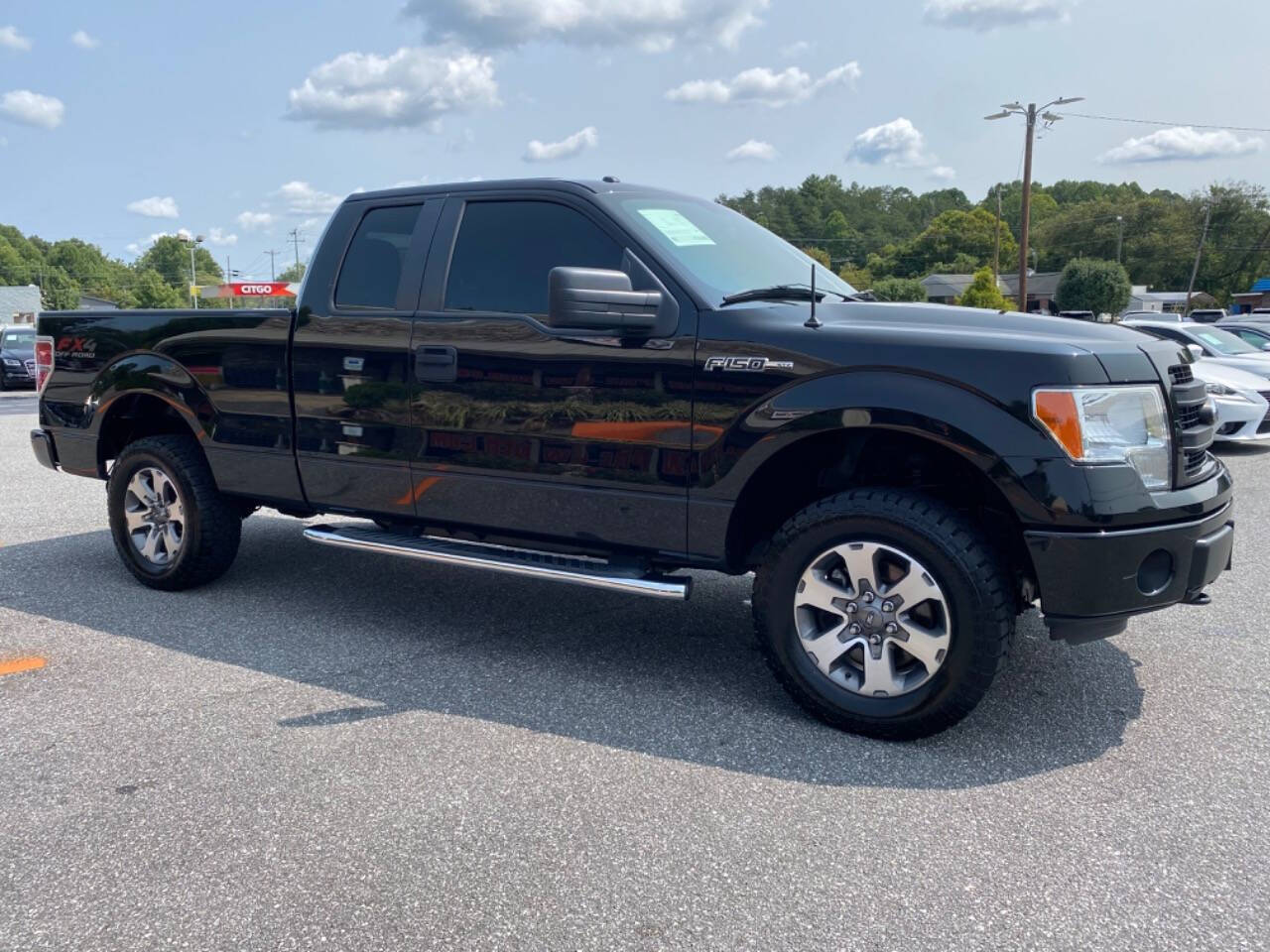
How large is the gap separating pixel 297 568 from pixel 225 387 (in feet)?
4.53

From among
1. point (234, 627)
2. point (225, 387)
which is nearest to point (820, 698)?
point (234, 627)

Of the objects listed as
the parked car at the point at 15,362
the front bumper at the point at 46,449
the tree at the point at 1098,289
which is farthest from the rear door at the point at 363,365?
the tree at the point at 1098,289

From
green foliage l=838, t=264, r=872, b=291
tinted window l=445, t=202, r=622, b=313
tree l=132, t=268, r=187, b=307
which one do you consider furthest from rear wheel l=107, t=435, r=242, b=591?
tree l=132, t=268, r=187, b=307

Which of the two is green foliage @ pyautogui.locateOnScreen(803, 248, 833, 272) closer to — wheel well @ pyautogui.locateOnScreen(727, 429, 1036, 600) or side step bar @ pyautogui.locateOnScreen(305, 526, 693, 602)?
wheel well @ pyautogui.locateOnScreen(727, 429, 1036, 600)

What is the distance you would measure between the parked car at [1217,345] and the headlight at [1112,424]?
9.71m

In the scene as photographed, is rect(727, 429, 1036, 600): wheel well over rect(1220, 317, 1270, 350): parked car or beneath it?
beneath

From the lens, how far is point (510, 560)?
4.18 m

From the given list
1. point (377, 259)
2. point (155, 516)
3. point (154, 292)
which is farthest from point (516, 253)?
point (154, 292)

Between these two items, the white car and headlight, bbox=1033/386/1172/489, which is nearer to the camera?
headlight, bbox=1033/386/1172/489

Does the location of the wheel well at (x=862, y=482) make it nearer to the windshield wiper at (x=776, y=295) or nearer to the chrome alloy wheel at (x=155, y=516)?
the windshield wiper at (x=776, y=295)

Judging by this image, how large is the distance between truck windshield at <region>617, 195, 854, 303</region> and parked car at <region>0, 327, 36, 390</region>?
24.1 meters

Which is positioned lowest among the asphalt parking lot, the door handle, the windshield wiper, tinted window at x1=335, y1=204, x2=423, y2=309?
the asphalt parking lot

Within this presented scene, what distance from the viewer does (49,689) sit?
4.09 meters

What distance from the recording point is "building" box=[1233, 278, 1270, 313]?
3081 inches
